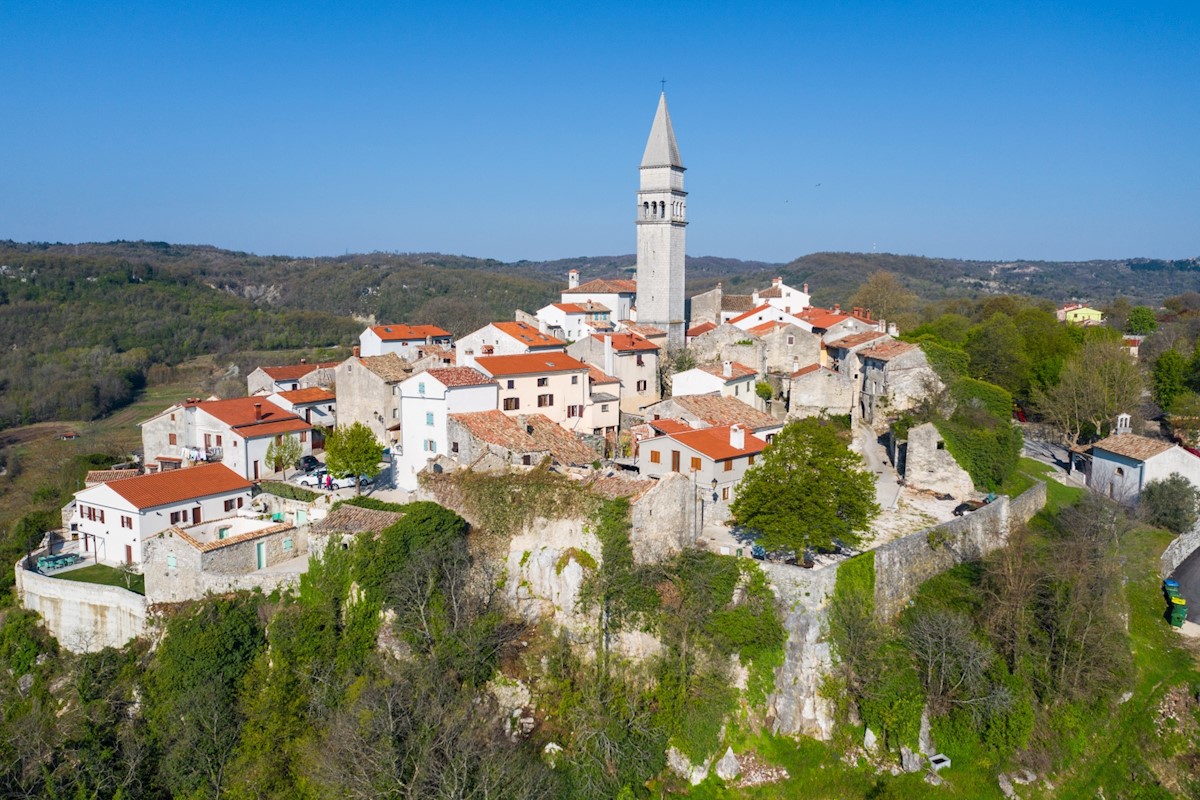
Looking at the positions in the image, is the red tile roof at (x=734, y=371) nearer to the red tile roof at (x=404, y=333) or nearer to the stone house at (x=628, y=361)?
the stone house at (x=628, y=361)

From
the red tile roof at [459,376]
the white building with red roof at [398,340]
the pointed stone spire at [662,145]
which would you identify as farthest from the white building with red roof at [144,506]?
the pointed stone spire at [662,145]

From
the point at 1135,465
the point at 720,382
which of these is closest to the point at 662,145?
the point at 720,382

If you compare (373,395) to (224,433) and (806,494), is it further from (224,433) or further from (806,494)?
(806,494)

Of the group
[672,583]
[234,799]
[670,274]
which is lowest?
[234,799]

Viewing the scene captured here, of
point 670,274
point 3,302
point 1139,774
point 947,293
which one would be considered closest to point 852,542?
point 1139,774

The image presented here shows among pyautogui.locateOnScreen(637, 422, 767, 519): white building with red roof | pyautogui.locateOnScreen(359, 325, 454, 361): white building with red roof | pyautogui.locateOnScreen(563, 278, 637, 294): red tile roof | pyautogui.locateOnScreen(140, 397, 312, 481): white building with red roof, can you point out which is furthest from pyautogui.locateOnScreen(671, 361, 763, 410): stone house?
pyautogui.locateOnScreen(563, 278, 637, 294): red tile roof

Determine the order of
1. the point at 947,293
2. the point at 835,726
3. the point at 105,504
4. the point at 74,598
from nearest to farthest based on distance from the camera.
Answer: the point at 835,726
the point at 74,598
the point at 105,504
the point at 947,293

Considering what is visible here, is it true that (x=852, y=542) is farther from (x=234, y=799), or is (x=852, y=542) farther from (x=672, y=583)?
(x=234, y=799)
